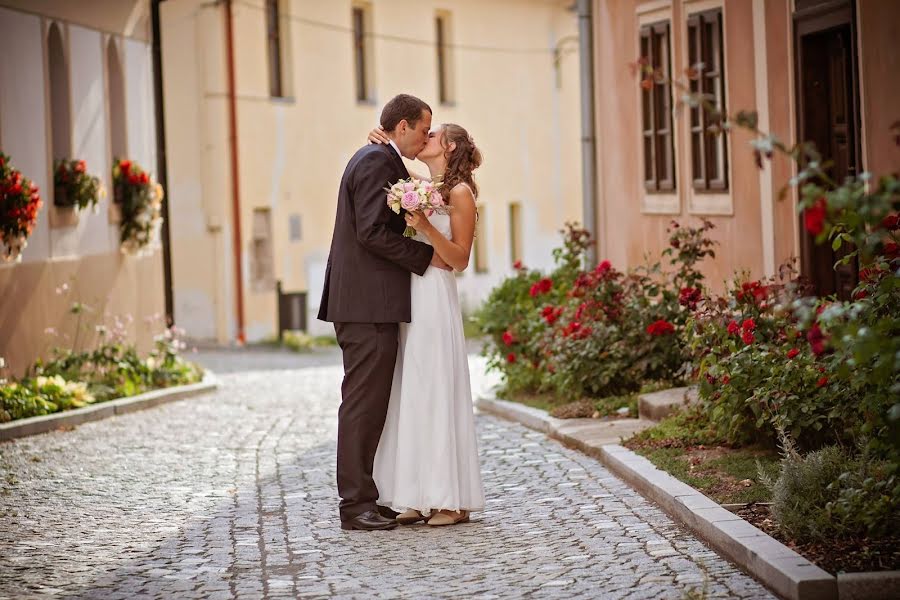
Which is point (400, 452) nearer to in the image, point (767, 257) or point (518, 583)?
point (518, 583)

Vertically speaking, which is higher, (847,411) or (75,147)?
(75,147)

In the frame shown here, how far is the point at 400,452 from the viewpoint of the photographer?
25.2 feet

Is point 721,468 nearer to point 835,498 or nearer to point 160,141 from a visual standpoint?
point 835,498

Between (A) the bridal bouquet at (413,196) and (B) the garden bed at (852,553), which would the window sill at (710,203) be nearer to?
(A) the bridal bouquet at (413,196)

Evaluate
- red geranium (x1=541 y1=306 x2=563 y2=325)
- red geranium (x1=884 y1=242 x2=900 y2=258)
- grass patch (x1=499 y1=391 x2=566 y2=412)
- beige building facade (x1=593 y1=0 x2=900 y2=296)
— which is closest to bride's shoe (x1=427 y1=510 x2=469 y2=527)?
red geranium (x1=884 y1=242 x2=900 y2=258)

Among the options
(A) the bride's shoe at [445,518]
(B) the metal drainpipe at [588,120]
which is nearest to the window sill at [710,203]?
(B) the metal drainpipe at [588,120]

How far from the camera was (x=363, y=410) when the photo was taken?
7684mm

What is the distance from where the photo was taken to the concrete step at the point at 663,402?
10.4m

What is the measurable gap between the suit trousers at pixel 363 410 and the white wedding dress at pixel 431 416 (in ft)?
0.37

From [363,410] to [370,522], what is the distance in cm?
56

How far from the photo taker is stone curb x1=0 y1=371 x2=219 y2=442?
481 inches

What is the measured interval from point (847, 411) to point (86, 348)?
9.75m

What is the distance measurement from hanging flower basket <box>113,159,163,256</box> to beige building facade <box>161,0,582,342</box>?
31.1ft

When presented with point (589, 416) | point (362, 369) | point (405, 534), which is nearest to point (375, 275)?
point (362, 369)
